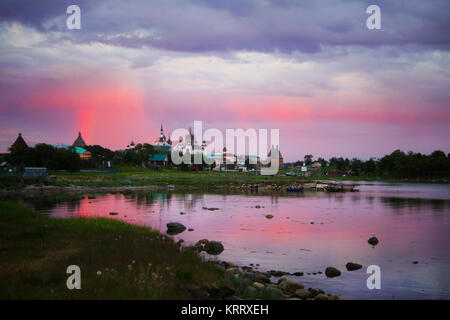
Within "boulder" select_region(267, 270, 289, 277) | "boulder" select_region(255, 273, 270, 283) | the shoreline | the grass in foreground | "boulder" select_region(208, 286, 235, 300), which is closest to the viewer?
the grass in foreground

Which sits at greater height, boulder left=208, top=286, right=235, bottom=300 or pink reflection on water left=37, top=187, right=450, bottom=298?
boulder left=208, top=286, right=235, bottom=300

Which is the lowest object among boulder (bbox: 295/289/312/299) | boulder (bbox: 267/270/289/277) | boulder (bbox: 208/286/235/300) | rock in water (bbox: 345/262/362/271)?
rock in water (bbox: 345/262/362/271)

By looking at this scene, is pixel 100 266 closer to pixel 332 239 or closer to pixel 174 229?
pixel 174 229

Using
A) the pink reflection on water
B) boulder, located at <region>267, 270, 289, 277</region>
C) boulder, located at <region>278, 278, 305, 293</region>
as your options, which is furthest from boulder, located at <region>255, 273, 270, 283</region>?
the pink reflection on water

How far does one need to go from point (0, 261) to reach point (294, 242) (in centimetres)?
2370

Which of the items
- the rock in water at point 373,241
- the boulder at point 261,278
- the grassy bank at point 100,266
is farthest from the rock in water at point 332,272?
the rock in water at point 373,241

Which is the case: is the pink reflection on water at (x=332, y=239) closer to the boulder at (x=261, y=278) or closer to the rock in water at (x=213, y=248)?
the rock in water at (x=213, y=248)

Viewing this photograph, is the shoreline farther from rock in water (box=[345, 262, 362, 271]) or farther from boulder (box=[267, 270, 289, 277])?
rock in water (box=[345, 262, 362, 271])

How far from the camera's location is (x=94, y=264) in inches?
620

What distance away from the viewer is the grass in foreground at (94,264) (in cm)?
1259

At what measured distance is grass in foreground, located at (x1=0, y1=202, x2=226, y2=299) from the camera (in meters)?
12.6

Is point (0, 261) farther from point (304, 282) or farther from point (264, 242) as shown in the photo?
point (264, 242)
